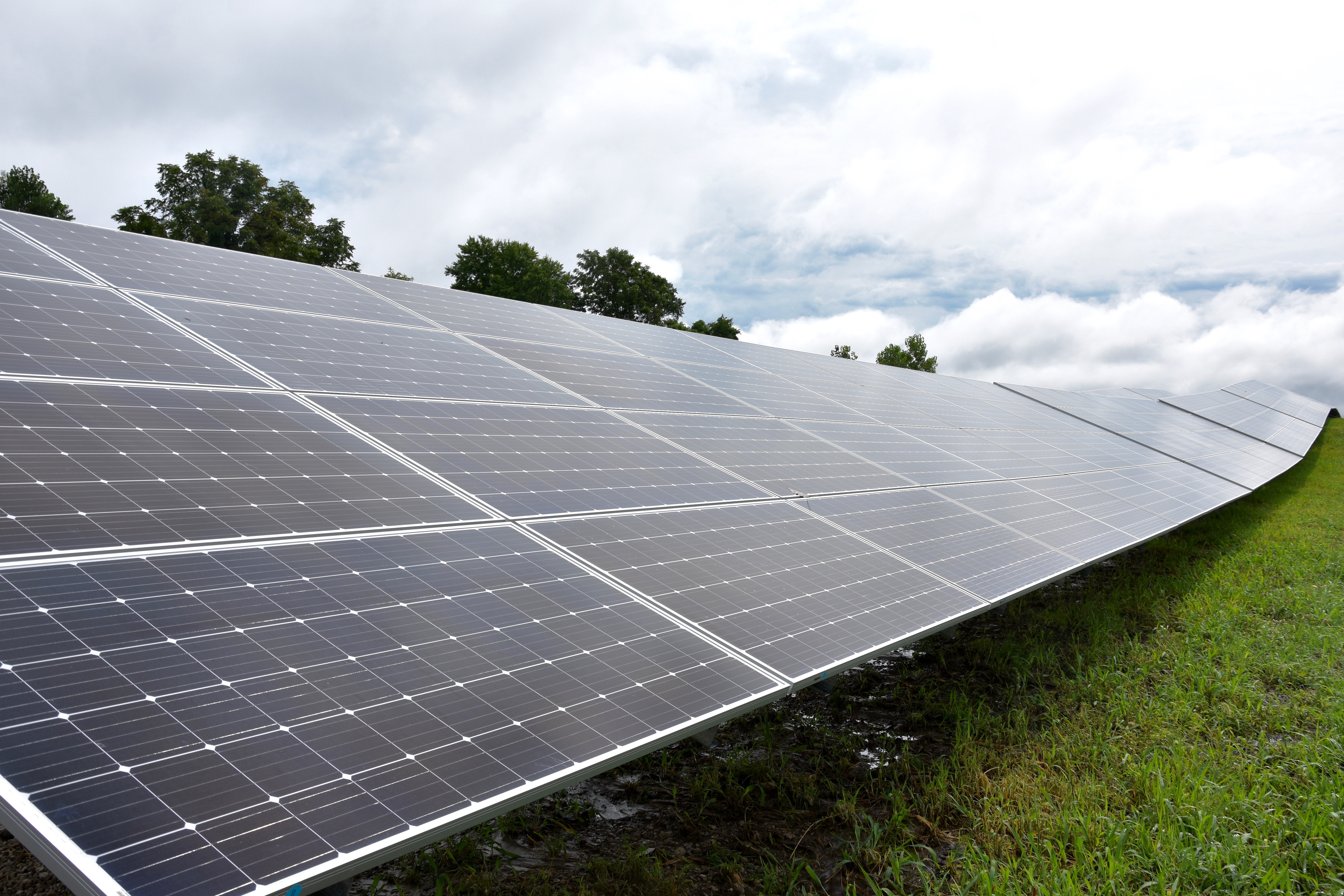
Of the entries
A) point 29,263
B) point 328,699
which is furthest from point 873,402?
point 328,699

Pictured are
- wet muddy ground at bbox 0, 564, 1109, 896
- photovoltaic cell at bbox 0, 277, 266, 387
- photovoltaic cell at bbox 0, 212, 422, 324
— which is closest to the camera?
wet muddy ground at bbox 0, 564, 1109, 896

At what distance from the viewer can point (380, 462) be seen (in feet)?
20.0

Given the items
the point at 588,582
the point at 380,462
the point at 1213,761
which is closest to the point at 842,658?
the point at 588,582

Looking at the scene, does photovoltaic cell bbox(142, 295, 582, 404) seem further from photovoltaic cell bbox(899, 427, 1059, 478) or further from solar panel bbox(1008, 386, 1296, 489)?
solar panel bbox(1008, 386, 1296, 489)

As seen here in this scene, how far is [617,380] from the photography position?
36.9 ft

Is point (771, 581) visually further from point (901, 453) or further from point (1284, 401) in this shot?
point (1284, 401)

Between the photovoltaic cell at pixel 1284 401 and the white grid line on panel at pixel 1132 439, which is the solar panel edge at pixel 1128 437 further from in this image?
the photovoltaic cell at pixel 1284 401

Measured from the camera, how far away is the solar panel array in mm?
3053

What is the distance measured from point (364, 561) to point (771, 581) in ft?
9.37

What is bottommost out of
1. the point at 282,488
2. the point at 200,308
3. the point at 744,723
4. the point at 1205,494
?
the point at 744,723

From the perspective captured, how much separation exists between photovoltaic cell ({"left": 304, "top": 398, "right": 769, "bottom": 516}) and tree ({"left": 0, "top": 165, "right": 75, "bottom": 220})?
6417 centimetres

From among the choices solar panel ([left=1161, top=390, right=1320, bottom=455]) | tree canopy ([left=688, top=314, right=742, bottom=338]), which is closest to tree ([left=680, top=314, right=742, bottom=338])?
tree canopy ([left=688, top=314, right=742, bottom=338])

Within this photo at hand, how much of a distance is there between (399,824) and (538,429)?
16.8 feet

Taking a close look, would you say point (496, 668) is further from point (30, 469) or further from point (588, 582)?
point (30, 469)
